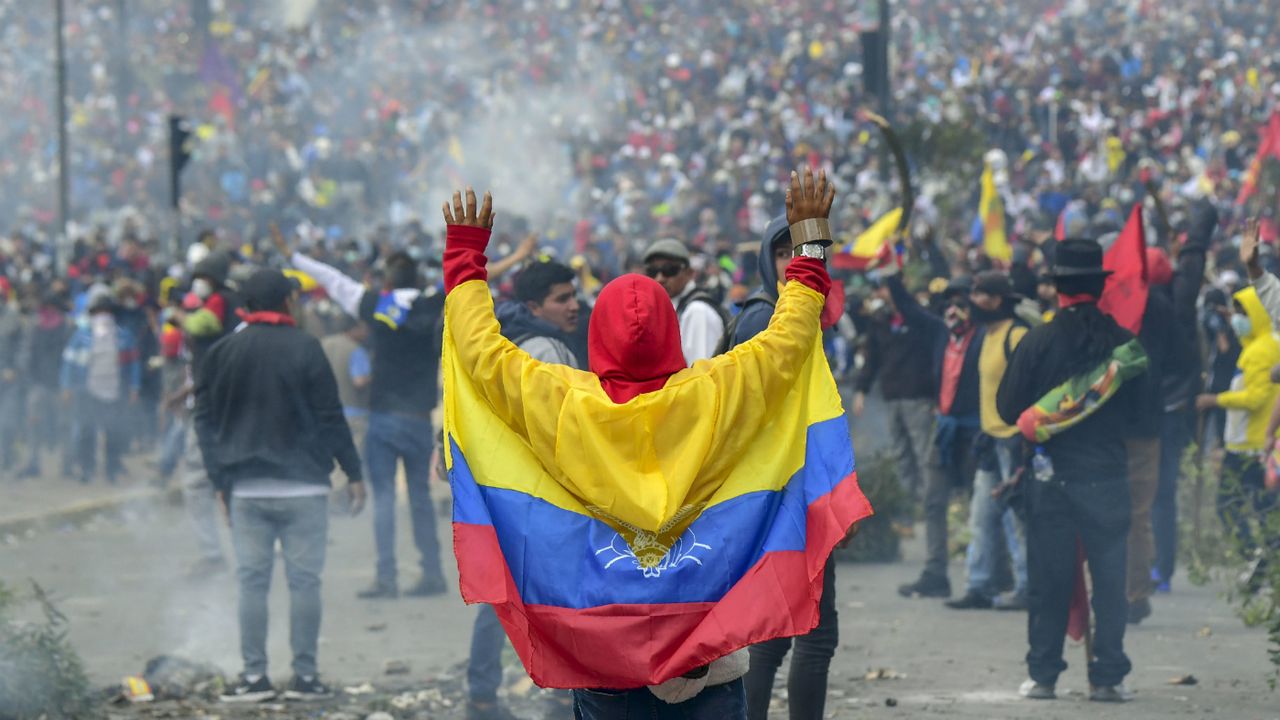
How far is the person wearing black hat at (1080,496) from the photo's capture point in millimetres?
7289

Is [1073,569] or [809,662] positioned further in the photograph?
[1073,569]

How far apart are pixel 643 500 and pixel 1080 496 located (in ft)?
11.5

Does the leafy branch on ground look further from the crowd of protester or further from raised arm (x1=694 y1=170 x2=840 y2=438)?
raised arm (x1=694 y1=170 x2=840 y2=438)

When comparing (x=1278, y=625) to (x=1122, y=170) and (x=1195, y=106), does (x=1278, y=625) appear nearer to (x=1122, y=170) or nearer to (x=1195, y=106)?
(x=1122, y=170)

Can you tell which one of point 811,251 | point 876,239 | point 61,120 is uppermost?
point 61,120

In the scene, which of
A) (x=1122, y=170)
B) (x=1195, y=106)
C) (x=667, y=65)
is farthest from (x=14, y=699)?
(x=667, y=65)

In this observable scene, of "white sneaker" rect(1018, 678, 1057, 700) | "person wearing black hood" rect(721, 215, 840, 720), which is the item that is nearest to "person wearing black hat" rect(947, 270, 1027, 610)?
"white sneaker" rect(1018, 678, 1057, 700)

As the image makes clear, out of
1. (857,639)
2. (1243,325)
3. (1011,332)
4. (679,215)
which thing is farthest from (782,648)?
(679,215)

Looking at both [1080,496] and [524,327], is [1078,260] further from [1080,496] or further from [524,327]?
[524,327]

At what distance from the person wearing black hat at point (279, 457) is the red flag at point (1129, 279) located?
3659 mm

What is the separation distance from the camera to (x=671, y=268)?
7.72 meters

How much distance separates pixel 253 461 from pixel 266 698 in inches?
40.0

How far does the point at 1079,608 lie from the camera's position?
303 inches

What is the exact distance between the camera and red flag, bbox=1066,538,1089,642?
7.50 m
